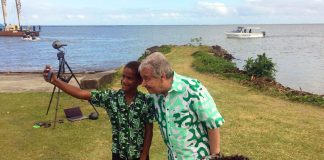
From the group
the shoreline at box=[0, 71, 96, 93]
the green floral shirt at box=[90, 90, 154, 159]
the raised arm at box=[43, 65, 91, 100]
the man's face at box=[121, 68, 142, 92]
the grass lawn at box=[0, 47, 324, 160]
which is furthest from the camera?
the shoreline at box=[0, 71, 96, 93]

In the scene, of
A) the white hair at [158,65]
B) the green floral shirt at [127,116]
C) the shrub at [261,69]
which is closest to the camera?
the white hair at [158,65]

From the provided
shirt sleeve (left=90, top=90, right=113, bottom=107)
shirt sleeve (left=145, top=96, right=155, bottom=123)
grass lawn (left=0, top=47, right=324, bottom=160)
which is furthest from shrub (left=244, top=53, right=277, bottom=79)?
shirt sleeve (left=90, top=90, right=113, bottom=107)

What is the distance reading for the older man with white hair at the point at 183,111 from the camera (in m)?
2.89

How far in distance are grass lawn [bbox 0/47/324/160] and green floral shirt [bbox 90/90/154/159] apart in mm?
3650

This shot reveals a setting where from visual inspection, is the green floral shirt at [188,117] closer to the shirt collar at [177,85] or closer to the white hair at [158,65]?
the shirt collar at [177,85]

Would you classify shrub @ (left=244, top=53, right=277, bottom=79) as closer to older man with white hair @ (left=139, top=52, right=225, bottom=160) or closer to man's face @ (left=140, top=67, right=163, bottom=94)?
older man with white hair @ (left=139, top=52, right=225, bottom=160)

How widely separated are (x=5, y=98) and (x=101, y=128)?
200 inches

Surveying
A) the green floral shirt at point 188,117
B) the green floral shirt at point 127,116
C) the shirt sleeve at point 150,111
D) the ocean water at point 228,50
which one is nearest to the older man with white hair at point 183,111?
the green floral shirt at point 188,117

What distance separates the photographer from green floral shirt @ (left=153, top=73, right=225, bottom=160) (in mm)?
2955

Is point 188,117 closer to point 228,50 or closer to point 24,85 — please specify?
point 24,85

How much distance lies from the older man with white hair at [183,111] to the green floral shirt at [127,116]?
607mm

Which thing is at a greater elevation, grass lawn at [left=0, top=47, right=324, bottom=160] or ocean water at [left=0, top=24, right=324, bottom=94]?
grass lawn at [left=0, top=47, right=324, bottom=160]

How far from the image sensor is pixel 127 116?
3.76 meters

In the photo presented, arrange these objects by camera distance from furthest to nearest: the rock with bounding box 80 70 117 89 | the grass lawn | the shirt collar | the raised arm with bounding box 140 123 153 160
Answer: the rock with bounding box 80 70 117 89
the grass lawn
the raised arm with bounding box 140 123 153 160
the shirt collar
